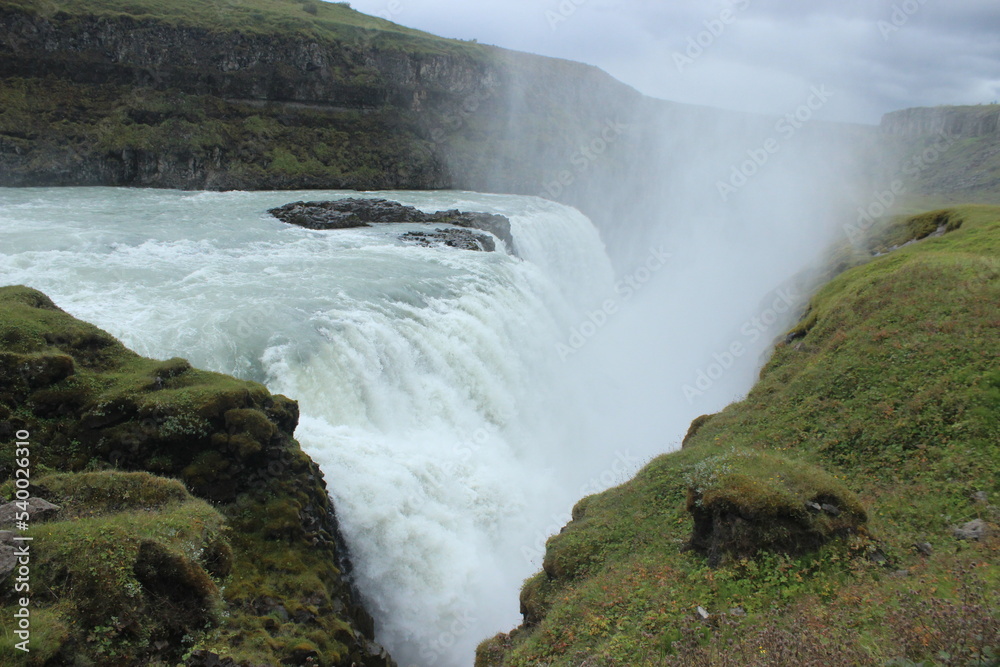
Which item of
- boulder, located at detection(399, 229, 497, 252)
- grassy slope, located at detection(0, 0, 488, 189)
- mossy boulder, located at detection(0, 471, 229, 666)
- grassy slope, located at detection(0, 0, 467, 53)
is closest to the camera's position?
mossy boulder, located at detection(0, 471, 229, 666)

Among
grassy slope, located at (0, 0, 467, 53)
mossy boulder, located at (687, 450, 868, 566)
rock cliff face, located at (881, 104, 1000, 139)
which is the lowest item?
mossy boulder, located at (687, 450, 868, 566)

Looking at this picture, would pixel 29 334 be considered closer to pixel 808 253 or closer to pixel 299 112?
pixel 808 253

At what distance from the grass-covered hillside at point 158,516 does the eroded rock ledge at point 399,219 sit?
20444mm

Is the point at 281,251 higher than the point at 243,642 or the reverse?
the reverse

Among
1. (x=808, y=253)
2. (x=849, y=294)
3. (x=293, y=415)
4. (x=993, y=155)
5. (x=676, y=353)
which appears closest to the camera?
(x=293, y=415)

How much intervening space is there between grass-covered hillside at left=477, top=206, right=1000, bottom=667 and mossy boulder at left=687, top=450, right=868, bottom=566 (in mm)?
25

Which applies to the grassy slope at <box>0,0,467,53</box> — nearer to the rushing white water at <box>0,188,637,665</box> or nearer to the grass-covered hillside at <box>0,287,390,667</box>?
the rushing white water at <box>0,188,637,665</box>

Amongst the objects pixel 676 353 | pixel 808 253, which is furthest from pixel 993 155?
pixel 676 353

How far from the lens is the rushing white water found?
12.1 m

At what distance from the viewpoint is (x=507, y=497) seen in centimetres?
1567

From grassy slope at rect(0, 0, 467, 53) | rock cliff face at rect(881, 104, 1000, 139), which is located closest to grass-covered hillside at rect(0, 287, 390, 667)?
grassy slope at rect(0, 0, 467, 53)

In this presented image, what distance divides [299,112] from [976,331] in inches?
2390

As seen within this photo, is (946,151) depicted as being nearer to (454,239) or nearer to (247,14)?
(454,239)

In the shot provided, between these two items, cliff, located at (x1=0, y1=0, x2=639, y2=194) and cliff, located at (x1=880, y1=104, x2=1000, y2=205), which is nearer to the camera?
cliff, located at (x1=0, y1=0, x2=639, y2=194)
